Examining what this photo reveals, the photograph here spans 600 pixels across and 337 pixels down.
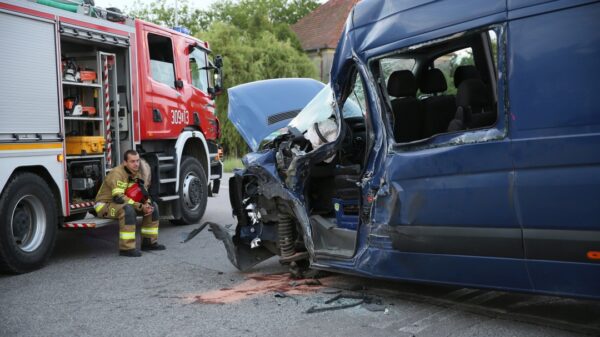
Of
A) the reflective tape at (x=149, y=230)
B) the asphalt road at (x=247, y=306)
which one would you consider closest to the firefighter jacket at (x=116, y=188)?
the reflective tape at (x=149, y=230)

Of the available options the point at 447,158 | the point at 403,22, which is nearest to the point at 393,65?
the point at 403,22

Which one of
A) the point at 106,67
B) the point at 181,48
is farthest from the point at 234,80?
the point at 106,67

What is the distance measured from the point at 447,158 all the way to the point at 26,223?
457 centimetres

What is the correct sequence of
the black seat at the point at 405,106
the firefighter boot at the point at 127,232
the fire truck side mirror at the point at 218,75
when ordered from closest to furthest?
the black seat at the point at 405,106 → the firefighter boot at the point at 127,232 → the fire truck side mirror at the point at 218,75

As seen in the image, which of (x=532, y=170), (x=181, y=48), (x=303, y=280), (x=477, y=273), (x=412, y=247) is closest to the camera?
(x=532, y=170)

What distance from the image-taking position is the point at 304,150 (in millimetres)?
5410

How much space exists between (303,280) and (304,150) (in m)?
1.25

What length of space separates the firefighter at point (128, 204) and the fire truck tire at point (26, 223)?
682 mm

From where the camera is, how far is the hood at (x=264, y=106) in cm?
631

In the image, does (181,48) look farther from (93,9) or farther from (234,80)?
(234,80)

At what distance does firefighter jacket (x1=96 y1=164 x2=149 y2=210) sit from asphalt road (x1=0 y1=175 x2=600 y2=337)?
0.88 metres

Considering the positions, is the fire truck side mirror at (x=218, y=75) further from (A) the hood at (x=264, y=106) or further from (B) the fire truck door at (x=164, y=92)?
(A) the hood at (x=264, y=106)

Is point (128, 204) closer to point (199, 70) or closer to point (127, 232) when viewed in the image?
point (127, 232)

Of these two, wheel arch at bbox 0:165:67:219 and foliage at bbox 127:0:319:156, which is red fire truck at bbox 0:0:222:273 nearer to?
wheel arch at bbox 0:165:67:219
